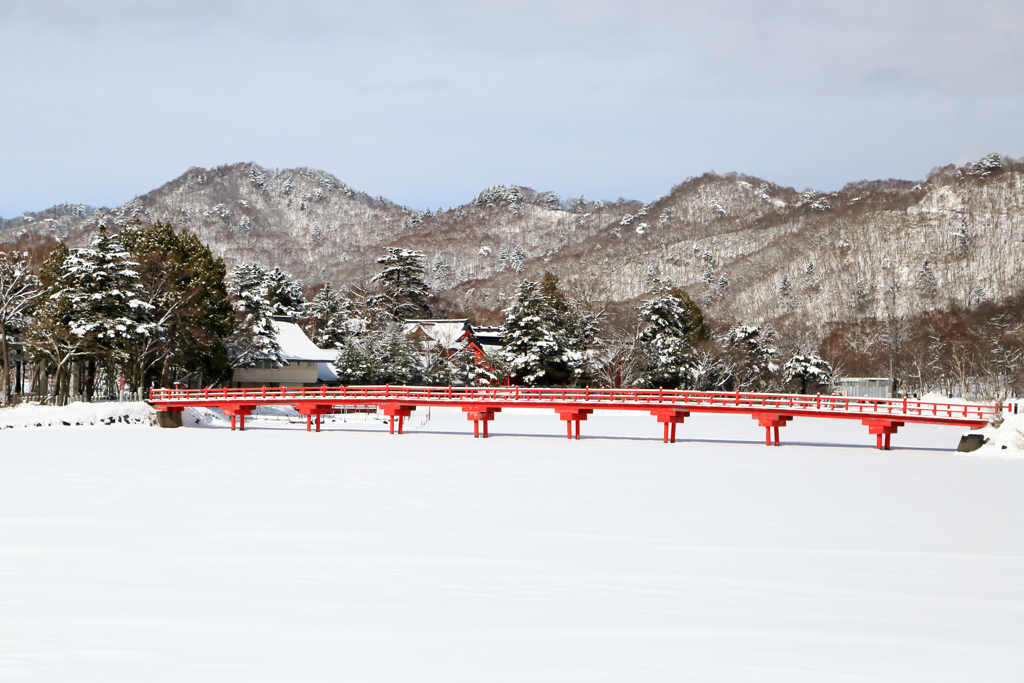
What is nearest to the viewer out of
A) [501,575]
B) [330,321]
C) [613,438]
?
[501,575]

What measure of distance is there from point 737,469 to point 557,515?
1169cm

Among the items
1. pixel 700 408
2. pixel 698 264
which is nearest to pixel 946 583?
pixel 700 408

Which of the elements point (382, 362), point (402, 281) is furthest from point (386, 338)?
point (402, 281)

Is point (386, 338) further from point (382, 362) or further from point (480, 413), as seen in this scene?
point (480, 413)

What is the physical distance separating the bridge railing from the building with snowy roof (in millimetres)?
24212

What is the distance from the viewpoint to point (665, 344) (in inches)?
2630

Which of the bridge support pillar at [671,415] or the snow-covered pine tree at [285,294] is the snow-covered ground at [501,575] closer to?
the bridge support pillar at [671,415]

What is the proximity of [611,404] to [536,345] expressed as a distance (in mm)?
26257

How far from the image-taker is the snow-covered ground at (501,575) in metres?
8.57

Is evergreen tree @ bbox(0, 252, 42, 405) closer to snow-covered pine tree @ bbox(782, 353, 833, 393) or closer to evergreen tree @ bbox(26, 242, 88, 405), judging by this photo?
evergreen tree @ bbox(26, 242, 88, 405)

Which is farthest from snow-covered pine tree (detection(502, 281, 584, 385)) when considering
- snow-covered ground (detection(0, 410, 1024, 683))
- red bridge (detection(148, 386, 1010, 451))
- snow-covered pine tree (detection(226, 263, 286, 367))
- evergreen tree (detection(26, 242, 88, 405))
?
snow-covered ground (detection(0, 410, 1024, 683))

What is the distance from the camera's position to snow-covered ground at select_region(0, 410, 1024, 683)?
8.57 meters

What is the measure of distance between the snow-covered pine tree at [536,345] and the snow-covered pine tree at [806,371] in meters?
18.1

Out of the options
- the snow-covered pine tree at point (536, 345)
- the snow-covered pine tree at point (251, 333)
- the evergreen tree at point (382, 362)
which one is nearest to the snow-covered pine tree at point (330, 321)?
the evergreen tree at point (382, 362)
